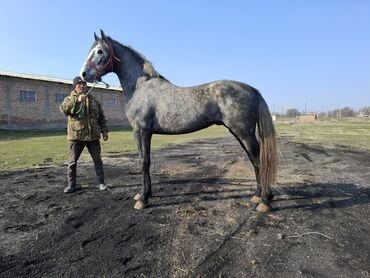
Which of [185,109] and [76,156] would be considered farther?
[76,156]

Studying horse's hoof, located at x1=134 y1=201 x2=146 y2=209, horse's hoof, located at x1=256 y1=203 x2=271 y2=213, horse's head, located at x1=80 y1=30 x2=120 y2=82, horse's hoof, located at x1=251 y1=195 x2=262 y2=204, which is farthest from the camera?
horse's head, located at x1=80 y1=30 x2=120 y2=82

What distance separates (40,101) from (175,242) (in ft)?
97.6

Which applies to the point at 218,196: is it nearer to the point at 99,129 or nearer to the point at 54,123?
the point at 99,129

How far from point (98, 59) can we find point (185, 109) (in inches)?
76.7

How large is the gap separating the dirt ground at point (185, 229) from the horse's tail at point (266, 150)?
1.72ft

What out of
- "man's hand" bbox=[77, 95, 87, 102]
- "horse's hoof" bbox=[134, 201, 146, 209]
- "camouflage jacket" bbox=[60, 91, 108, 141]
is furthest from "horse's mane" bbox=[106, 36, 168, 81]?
"horse's hoof" bbox=[134, 201, 146, 209]

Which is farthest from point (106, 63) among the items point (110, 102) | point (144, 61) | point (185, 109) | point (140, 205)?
point (110, 102)

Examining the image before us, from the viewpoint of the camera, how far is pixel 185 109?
209 inches

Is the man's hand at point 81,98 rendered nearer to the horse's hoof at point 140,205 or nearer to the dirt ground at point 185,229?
the dirt ground at point 185,229

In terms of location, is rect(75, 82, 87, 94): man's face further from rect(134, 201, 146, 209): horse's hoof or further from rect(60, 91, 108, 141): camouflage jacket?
rect(134, 201, 146, 209): horse's hoof

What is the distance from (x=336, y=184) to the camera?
699 centimetres

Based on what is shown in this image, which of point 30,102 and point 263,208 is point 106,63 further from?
point 30,102

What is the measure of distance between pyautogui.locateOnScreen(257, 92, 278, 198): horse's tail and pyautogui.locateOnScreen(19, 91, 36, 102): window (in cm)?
2825

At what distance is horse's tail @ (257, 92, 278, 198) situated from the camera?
5141mm
